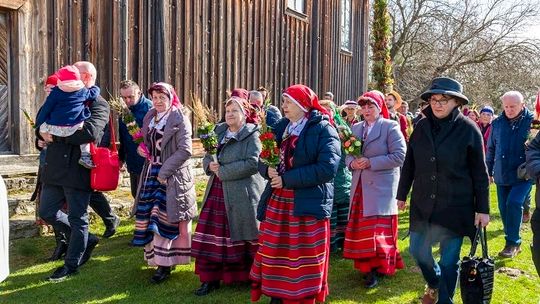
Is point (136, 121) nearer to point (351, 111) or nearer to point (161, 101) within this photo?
point (161, 101)

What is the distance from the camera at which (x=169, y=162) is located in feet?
17.1

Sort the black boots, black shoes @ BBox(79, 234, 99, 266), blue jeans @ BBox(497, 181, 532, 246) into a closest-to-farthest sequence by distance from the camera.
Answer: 1. black shoes @ BBox(79, 234, 99, 266)
2. the black boots
3. blue jeans @ BBox(497, 181, 532, 246)

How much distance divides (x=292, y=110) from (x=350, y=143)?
1040mm

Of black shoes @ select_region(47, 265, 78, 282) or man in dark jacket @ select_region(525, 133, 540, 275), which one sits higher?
man in dark jacket @ select_region(525, 133, 540, 275)

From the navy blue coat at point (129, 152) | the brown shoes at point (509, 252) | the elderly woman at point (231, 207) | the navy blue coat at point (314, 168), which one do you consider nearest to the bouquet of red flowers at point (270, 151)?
the navy blue coat at point (314, 168)

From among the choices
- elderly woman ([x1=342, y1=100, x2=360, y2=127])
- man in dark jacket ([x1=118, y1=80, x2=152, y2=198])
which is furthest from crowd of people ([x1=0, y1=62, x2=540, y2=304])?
elderly woman ([x1=342, y1=100, x2=360, y2=127])

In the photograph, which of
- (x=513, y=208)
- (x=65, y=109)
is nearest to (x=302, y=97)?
(x=65, y=109)

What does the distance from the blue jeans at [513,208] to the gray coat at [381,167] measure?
193cm

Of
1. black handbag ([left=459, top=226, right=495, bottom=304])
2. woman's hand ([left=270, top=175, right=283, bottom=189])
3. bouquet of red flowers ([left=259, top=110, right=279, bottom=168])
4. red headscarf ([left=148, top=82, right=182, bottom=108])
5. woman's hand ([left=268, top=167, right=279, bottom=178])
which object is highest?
red headscarf ([left=148, top=82, right=182, bottom=108])

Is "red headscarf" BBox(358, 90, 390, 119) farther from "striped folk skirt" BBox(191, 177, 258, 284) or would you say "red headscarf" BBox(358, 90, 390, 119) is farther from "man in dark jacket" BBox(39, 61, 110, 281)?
"man in dark jacket" BBox(39, 61, 110, 281)

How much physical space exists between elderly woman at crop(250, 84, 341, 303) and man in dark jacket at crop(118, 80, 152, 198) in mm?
2956

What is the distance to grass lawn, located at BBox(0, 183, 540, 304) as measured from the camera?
505 cm

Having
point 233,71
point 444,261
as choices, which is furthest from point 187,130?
point 233,71

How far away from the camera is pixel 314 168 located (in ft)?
13.9
